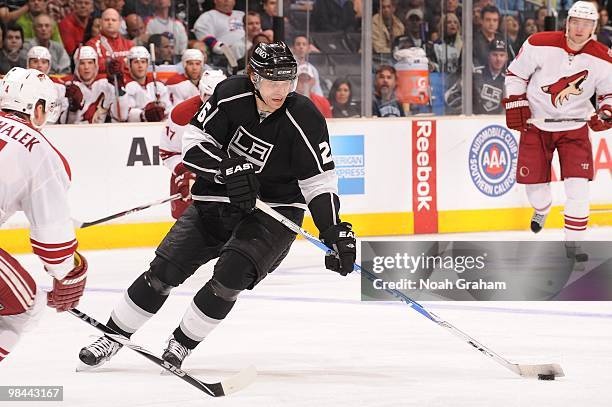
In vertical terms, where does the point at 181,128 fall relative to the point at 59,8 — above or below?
below

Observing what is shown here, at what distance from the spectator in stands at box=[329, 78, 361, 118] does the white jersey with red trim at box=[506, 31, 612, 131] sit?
77.8 inches

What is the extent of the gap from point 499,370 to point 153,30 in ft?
16.0

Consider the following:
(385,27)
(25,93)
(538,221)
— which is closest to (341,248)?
(25,93)

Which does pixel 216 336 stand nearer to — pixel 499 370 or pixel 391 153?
pixel 499 370

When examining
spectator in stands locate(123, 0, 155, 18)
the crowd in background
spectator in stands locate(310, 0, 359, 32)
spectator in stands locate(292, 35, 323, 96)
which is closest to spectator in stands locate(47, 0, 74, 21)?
the crowd in background

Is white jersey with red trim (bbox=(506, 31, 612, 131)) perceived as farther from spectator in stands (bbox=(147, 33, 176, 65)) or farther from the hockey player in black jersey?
the hockey player in black jersey

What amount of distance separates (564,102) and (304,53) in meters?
2.34

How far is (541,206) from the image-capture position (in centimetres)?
729

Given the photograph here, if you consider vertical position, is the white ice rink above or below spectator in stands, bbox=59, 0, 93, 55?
below

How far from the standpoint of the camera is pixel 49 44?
8.16m

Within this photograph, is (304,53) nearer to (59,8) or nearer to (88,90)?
(88,90)

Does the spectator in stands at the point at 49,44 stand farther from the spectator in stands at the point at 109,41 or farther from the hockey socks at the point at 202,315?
the hockey socks at the point at 202,315

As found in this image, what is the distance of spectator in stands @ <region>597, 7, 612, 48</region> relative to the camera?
10594 mm

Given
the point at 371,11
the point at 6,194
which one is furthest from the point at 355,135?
the point at 6,194
